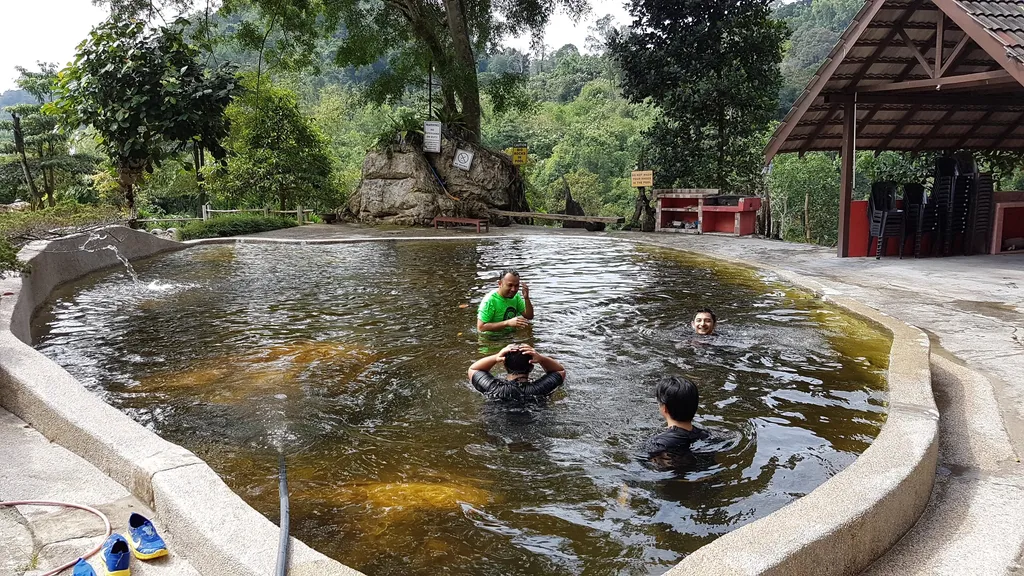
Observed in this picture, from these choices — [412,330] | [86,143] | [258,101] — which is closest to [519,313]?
[412,330]

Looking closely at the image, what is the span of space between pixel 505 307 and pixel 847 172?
852cm

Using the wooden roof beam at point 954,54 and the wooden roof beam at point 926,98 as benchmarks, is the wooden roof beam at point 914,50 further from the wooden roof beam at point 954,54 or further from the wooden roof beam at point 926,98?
the wooden roof beam at point 926,98

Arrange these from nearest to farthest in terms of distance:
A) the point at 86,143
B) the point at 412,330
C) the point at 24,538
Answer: the point at 24,538, the point at 412,330, the point at 86,143

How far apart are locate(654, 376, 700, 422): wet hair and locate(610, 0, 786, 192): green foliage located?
18.6m

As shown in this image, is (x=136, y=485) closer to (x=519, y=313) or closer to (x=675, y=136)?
(x=519, y=313)

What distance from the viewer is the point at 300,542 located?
3.05 meters

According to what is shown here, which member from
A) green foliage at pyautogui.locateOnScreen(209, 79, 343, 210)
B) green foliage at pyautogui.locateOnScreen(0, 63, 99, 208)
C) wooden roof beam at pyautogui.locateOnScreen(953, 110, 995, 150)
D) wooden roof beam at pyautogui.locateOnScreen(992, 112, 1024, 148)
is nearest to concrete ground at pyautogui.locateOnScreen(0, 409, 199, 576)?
wooden roof beam at pyautogui.locateOnScreen(953, 110, 995, 150)

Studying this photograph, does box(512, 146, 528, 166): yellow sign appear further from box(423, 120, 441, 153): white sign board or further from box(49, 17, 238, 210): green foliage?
box(49, 17, 238, 210): green foliage

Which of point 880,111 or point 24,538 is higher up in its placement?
point 880,111

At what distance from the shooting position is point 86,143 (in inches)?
1930

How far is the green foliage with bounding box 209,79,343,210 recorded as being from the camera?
2631 centimetres

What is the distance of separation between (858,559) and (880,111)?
519 inches

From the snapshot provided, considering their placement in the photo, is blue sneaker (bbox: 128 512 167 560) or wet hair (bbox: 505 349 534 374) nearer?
blue sneaker (bbox: 128 512 167 560)

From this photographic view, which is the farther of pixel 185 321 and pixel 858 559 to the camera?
pixel 185 321
